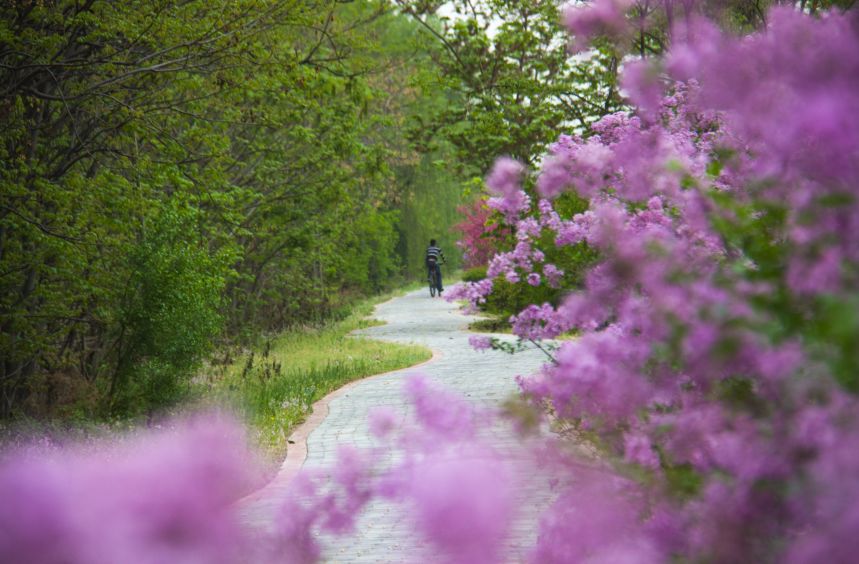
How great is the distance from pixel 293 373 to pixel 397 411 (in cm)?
402

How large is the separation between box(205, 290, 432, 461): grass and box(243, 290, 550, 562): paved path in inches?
10.3

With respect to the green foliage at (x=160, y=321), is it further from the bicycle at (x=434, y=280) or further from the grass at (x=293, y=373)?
the bicycle at (x=434, y=280)

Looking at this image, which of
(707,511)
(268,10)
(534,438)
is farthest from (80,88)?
(707,511)

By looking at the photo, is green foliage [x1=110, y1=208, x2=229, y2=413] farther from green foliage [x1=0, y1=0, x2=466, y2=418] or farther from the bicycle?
the bicycle

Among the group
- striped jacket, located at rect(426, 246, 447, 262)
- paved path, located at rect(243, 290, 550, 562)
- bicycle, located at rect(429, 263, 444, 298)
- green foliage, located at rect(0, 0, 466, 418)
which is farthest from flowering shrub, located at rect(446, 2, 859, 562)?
bicycle, located at rect(429, 263, 444, 298)

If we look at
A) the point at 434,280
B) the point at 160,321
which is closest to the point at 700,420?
the point at 160,321

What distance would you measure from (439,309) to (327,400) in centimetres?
1632

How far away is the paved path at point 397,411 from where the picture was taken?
538cm

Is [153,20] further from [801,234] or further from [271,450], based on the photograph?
[801,234]

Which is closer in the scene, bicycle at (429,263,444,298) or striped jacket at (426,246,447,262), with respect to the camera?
striped jacket at (426,246,447,262)

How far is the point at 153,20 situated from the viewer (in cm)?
882

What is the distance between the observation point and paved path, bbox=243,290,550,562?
5379mm

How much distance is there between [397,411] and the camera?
34.6ft

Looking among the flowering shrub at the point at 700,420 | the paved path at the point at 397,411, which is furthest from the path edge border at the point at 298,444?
the flowering shrub at the point at 700,420
